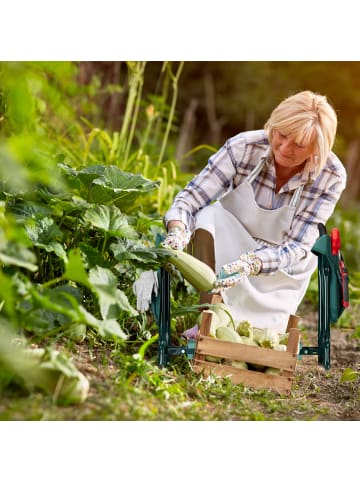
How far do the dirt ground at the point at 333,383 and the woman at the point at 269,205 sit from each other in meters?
0.28

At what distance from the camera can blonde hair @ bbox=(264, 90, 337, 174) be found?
9.77 ft

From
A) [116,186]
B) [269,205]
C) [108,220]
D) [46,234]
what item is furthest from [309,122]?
[46,234]

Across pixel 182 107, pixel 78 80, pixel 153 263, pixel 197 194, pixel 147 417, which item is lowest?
pixel 147 417

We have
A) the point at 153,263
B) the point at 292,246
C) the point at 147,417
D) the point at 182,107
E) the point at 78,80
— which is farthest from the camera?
the point at 182,107

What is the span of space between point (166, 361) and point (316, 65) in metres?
9.75

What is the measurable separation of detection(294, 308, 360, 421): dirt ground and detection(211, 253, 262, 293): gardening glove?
531mm

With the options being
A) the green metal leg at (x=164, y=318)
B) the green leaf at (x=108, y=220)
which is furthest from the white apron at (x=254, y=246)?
the green leaf at (x=108, y=220)

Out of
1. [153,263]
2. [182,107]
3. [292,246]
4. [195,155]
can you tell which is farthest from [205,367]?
[182,107]

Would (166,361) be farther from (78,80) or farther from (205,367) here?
(78,80)

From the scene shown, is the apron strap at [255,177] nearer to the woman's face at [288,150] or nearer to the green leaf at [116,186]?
the woman's face at [288,150]

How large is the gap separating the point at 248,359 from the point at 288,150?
0.93 meters

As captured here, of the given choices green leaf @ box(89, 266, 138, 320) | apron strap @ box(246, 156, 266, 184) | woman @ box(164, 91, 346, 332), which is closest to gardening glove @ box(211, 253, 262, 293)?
woman @ box(164, 91, 346, 332)

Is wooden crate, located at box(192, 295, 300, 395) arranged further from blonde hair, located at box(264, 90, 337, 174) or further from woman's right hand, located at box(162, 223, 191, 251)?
blonde hair, located at box(264, 90, 337, 174)

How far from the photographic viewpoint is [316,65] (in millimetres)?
11656
